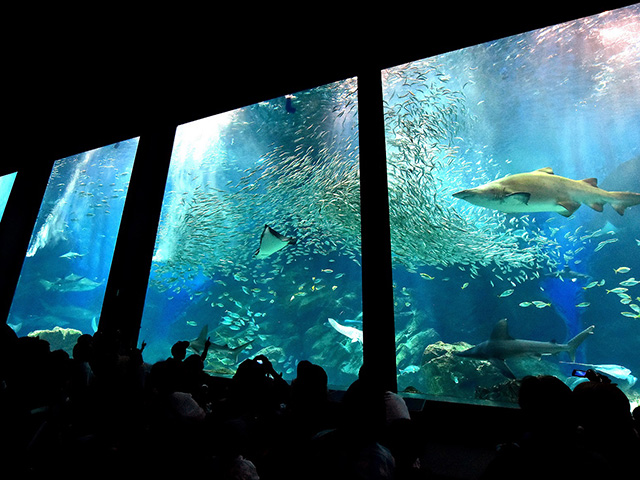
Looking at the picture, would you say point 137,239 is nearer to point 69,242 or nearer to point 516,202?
point 516,202

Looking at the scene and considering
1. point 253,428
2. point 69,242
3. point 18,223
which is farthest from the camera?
point 69,242

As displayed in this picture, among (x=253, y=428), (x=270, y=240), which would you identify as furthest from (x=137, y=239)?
(x=253, y=428)

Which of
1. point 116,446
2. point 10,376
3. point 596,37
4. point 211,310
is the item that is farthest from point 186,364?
point 211,310

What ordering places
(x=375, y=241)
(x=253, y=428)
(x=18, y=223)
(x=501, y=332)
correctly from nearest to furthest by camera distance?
1. (x=253, y=428)
2. (x=375, y=241)
3. (x=501, y=332)
4. (x=18, y=223)

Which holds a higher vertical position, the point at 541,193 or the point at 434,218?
the point at 434,218

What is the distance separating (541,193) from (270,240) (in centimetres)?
467

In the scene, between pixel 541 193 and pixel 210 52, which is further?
pixel 541 193

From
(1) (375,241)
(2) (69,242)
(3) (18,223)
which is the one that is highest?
(2) (69,242)

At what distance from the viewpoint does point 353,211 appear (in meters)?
7.59

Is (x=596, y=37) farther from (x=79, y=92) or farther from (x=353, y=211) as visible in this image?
(x=79, y=92)

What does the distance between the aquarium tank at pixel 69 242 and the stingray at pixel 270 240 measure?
71.0 ft

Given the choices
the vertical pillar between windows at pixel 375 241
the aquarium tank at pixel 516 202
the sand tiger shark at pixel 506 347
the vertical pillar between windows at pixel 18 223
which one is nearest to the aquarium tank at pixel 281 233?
the aquarium tank at pixel 516 202

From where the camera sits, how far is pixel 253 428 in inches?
57.9

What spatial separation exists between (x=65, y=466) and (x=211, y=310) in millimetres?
23780
